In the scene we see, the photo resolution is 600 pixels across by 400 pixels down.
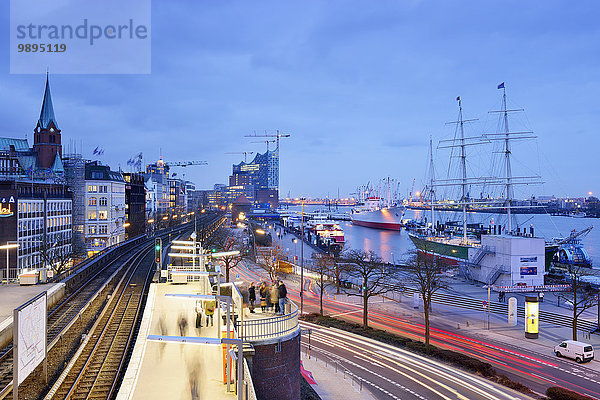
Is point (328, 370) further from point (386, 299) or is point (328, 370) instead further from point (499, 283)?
point (499, 283)

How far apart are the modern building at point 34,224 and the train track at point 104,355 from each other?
73.8 ft

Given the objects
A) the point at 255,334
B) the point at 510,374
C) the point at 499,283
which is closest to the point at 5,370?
the point at 255,334

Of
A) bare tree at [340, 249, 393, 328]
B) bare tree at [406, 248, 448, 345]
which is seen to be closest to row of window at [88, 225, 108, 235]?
bare tree at [340, 249, 393, 328]

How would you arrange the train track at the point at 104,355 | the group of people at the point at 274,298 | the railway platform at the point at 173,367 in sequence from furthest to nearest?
1. the group of people at the point at 274,298
2. the train track at the point at 104,355
3. the railway platform at the point at 173,367

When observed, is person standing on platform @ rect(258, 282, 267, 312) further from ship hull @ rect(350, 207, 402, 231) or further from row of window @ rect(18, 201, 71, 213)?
ship hull @ rect(350, 207, 402, 231)

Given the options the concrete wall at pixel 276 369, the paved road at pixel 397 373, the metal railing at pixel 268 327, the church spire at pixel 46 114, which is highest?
the church spire at pixel 46 114

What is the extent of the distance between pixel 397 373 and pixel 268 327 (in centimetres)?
1237

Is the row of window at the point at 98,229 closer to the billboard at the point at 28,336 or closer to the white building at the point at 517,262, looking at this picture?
the white building at the point at 517,262

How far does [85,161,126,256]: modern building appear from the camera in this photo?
74.0 metres

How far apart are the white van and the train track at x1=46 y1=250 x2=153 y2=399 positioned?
25.3 meters

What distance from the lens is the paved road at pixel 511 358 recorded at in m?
24.3

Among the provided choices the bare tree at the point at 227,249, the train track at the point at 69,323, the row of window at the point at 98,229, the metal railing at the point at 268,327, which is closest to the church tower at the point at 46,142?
the row of window at the point at 98,229

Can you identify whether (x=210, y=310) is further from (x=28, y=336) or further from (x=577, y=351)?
(x=577, y=351)

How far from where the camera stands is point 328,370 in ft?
86.0
